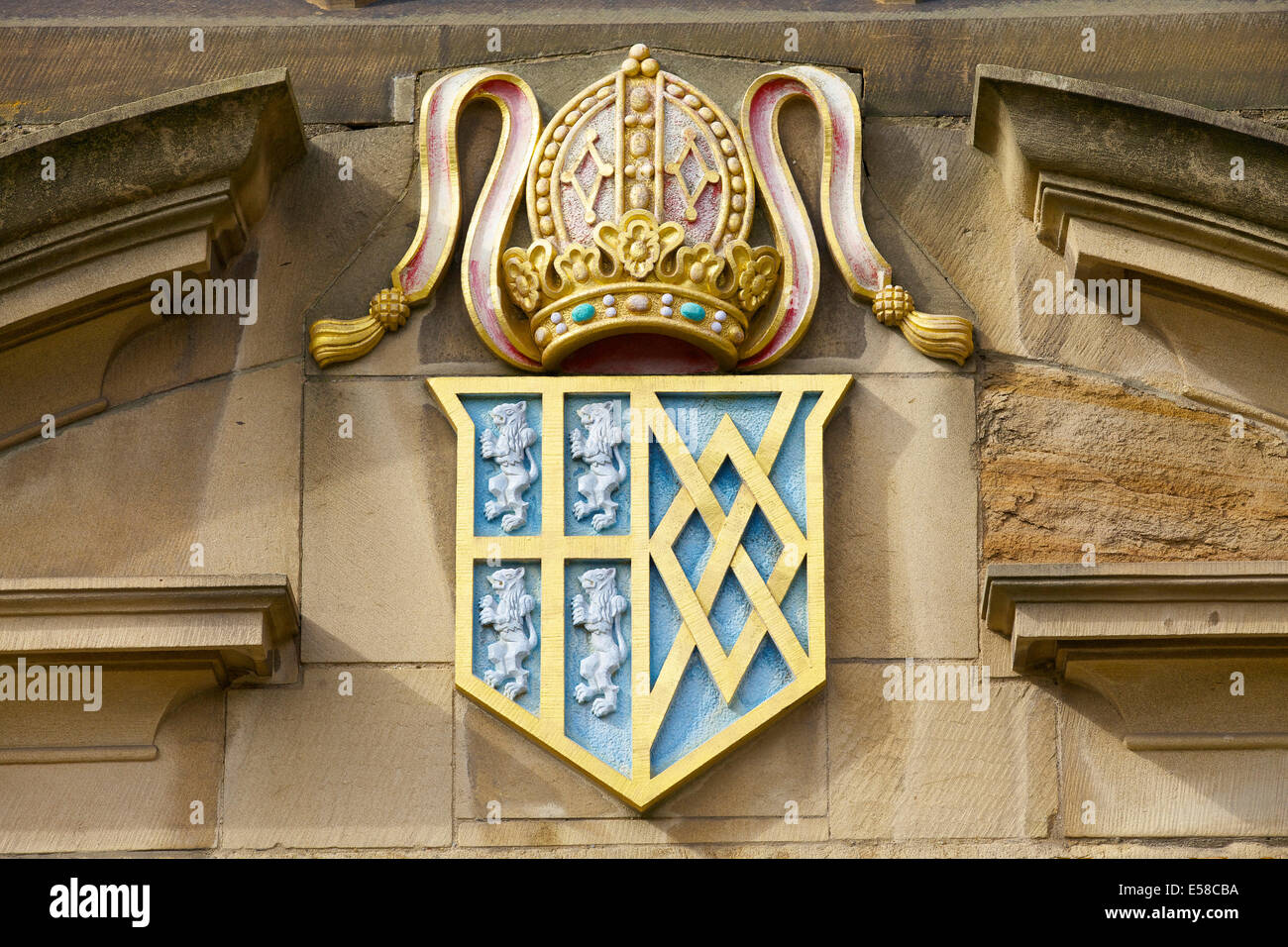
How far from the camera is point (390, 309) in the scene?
726cm

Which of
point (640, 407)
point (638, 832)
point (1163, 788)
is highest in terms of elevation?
point (640, 407)

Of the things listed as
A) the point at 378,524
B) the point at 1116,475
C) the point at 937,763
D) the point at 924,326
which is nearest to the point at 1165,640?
the point at 1116,475

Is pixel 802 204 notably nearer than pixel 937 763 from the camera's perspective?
No

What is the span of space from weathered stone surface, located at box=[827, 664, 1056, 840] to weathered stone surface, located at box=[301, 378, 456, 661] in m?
1.07

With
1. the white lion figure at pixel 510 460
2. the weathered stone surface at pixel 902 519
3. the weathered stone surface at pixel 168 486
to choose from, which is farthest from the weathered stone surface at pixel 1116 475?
the weathered stone surface at pixel 168 486

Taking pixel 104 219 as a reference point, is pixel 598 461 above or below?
below

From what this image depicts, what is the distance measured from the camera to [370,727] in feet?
22.8

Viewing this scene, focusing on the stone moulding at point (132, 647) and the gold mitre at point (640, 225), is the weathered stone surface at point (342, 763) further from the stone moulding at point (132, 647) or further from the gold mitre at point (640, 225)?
the gold mitre at point (640, 225)

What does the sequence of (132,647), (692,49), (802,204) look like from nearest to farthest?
1. (132,647)
2. (802,204)
3. (692,49)

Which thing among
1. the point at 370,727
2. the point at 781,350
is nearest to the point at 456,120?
the point at 781,350

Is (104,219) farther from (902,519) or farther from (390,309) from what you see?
(902,519)

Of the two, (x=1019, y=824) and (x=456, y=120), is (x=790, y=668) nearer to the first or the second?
(x=1019, y=824)

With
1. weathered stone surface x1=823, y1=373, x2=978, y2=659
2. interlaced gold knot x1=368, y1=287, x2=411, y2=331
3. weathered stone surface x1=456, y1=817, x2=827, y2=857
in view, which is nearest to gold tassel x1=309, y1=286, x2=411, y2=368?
interlaced gold knot x1=368, y1=287, x2=411, y2=331

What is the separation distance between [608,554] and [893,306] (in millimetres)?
1037
